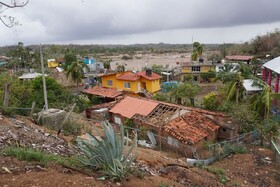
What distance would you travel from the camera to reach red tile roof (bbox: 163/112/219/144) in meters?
14.6

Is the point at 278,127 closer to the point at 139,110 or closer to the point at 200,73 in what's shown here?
the point at 139,110

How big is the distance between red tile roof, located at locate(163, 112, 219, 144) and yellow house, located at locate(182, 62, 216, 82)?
24.3m

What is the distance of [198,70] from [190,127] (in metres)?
26.8

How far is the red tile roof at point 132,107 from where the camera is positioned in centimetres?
1938

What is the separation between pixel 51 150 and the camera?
22.3 ft

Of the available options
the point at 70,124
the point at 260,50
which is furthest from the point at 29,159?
the point at 260,50

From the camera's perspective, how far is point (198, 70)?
41.3 metres

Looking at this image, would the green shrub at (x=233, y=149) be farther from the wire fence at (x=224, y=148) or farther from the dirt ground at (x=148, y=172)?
the dirt ground at (x=148, y=172)

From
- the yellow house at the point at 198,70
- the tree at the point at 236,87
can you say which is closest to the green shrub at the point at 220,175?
the tree at the point at 236,87

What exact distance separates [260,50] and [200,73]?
2232 cm

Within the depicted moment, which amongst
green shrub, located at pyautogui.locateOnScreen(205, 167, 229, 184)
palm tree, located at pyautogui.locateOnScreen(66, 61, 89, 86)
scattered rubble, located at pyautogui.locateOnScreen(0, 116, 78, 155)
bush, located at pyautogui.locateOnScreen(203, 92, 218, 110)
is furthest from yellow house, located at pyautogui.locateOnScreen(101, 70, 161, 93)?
scattered rubble, located at pyautogui.locateOnScreen(0, 116, 78, 155)

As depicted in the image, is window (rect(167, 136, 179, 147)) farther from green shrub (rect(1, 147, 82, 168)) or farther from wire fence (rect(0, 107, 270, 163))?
green shrub (rect(1, 147, 82, 168))

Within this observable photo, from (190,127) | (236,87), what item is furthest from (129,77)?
(190,127)

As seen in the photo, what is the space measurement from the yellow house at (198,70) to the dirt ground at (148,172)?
27.7 m
